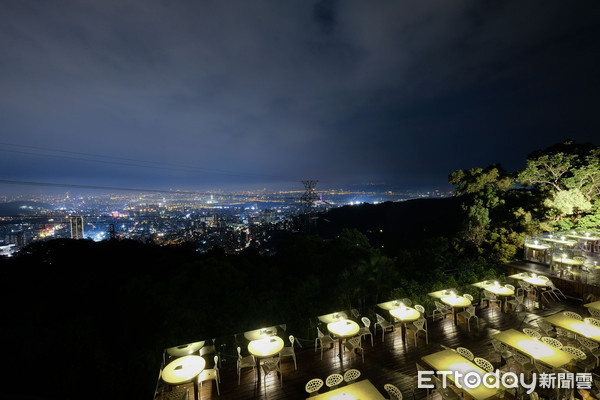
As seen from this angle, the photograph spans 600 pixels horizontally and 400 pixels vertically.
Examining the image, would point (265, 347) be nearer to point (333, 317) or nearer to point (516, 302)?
point (333, 317)

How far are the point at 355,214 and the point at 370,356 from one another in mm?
46815

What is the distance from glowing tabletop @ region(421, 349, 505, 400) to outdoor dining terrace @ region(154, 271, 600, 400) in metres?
0.02

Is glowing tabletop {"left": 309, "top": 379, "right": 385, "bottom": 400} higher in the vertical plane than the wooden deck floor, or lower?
higher

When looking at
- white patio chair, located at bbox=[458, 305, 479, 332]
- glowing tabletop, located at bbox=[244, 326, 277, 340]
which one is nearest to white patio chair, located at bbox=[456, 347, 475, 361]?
white patio chair, located at bbox=[458, 305, 479, 332]

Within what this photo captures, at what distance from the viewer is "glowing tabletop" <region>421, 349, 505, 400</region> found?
4449mm

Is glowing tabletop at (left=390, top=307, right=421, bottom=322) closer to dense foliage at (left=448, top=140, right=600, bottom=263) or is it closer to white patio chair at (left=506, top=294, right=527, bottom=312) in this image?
white patio chair at (left=506, top=294, right=527, bottom=312)

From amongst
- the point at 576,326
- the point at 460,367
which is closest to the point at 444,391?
the point at 460,367

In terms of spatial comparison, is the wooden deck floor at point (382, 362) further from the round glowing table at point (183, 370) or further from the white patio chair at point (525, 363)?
the white patio chair at point (525, 363)

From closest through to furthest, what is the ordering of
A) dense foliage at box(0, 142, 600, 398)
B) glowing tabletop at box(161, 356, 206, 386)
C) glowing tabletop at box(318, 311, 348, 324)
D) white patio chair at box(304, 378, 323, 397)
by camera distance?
white patio chair at box(304, 378, 323, 397), glowing tabletop at box(161, 356, 206, 386), glowing tabletop at box(318, 311, 348, 324), dense foliage at box(0, 142, 600, 398)

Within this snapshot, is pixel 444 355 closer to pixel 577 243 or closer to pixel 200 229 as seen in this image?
pixel 577 243

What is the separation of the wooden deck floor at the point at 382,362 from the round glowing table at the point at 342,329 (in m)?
0.69

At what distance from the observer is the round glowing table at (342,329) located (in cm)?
661

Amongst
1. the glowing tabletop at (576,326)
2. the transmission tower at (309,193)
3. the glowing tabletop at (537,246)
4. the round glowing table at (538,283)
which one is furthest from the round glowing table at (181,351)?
the transmission tower at (309,193)

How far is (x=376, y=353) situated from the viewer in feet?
22.8
